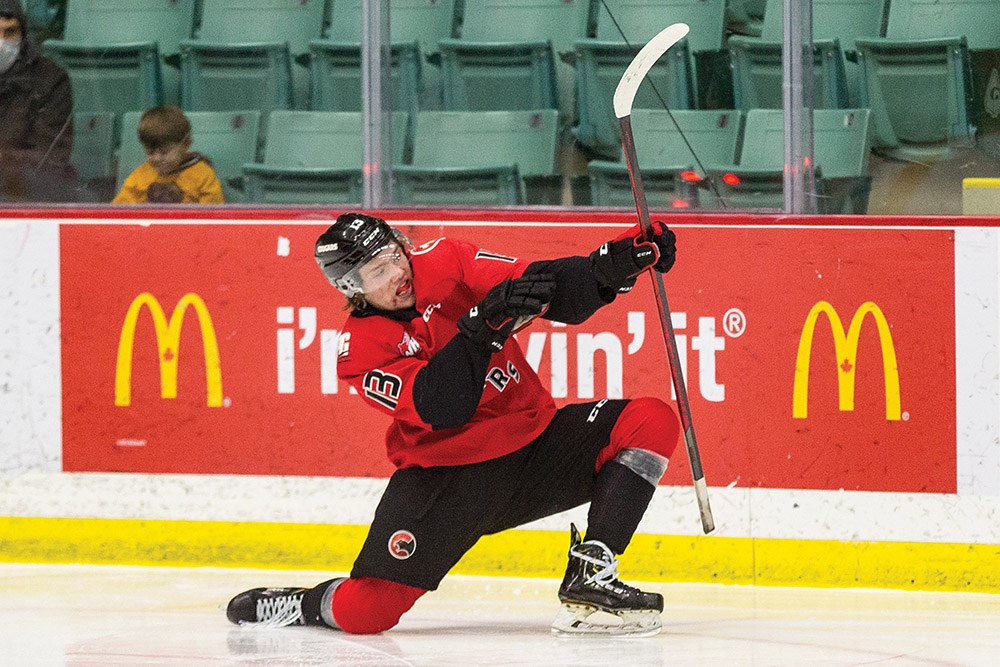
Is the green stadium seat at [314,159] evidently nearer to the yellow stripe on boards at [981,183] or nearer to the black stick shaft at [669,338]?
the black stick shaft at [669,338]

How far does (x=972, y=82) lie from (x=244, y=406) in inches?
81.3

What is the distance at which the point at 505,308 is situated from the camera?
3.27 meters

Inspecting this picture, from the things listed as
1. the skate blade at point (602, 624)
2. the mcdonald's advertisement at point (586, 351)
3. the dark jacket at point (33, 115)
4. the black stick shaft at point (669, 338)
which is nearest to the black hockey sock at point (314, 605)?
the skate blade at point (602, 624)

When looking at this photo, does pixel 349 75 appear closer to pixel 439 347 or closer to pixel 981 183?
pixel 439 347

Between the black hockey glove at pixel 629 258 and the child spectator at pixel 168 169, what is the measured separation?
158 centimetres

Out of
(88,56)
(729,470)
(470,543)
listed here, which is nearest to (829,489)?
(729,470)

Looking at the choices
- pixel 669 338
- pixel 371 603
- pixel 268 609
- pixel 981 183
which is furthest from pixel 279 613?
pixel 981 183

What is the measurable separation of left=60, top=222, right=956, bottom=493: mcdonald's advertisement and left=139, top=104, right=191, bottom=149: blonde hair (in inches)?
11.1

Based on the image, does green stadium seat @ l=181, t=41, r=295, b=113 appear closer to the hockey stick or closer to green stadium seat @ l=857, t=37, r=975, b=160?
the hockey stick

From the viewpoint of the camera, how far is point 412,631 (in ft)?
12.4

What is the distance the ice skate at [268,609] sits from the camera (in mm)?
3793

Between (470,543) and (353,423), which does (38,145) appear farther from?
(470,543)

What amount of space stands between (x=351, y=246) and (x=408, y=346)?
25 centimetres

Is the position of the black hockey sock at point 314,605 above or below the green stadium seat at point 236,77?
below
